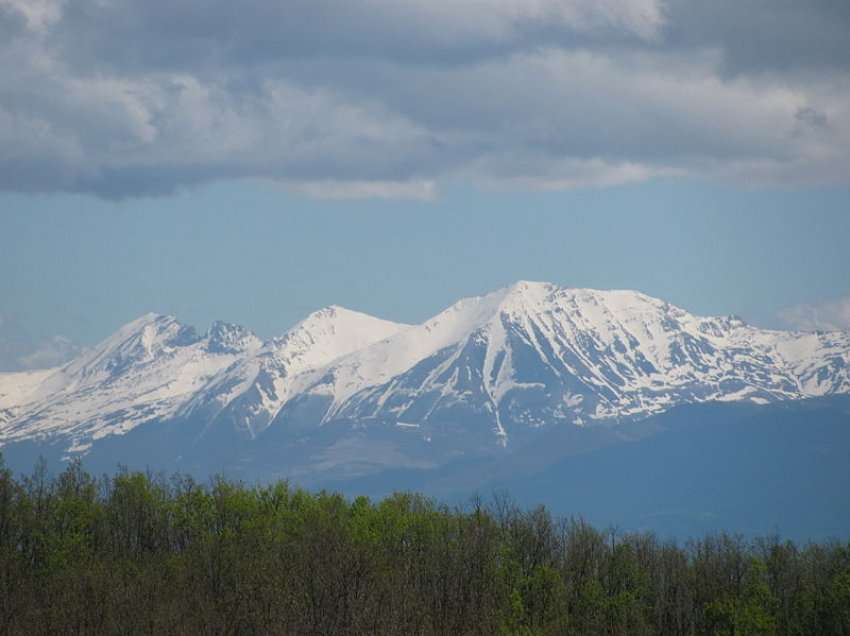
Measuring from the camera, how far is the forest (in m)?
93.4

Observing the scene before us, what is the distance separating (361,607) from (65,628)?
18765 millimetres

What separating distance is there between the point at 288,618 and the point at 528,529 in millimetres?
39829

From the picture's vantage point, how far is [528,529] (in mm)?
126625

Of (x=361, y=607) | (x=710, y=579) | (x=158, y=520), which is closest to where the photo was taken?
(x=361, y=607)

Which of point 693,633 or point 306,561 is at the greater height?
point 306,561

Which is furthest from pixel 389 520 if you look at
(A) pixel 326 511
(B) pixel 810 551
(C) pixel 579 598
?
(B) pixel 810 551

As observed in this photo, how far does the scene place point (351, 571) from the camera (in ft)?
305

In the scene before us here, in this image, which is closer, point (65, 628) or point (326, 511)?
point (65, 628)

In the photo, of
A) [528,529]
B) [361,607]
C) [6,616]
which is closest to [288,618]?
A: [361,607]

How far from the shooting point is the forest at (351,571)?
9344 cm

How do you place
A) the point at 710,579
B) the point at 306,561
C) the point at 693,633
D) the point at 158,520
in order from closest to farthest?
1. the point at 306,561
2. the point at 693,633
3. the point at 710,579
4. the point at 158,520

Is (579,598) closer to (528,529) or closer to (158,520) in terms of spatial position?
(528,529)

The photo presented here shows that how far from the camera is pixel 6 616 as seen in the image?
93562mm

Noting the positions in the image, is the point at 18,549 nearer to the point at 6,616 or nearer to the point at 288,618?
the point at 6,616
